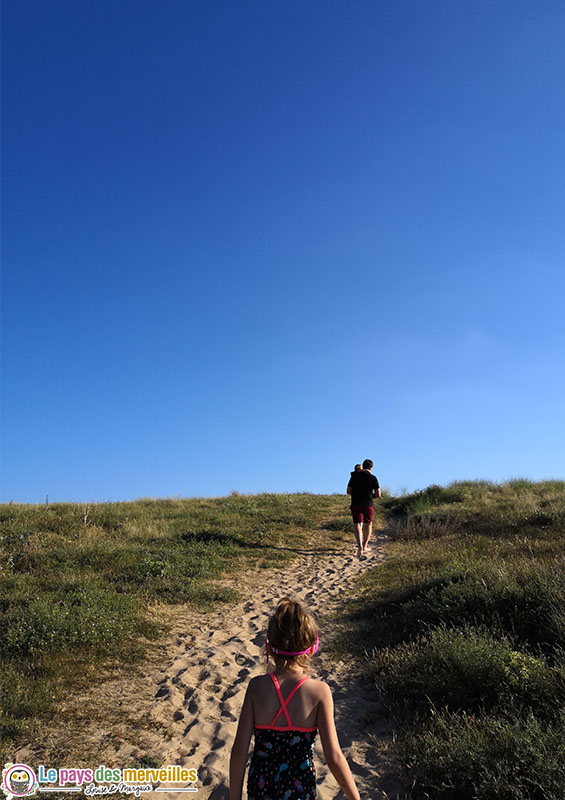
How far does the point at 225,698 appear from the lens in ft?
21.5

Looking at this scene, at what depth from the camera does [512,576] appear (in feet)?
26.2

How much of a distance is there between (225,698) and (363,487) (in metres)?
9.08

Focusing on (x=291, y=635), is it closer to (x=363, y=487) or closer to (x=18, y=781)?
(x=18, y=781)

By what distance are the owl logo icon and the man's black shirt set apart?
1120 centimetres

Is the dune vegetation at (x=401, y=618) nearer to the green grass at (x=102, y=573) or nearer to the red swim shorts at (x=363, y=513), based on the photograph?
the green grass at (x=102, y=573)

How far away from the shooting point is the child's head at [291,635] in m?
3.07

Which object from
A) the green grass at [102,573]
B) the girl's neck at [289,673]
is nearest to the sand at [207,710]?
the green grass at [102,573]

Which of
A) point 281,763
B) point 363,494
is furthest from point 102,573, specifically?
point 281,763

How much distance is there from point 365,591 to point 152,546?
18.8 ft

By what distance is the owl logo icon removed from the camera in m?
4.55

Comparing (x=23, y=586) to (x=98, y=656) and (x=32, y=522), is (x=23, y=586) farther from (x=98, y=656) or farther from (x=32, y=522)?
(x=32, y=522)

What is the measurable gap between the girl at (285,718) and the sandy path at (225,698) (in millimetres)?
1961

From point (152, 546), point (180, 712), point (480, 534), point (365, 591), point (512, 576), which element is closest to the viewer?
point (180, 712)

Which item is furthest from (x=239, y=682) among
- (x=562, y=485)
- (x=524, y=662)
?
(x=562, y=485)
